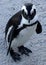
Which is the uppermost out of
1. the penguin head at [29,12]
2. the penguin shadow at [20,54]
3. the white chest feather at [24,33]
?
the penguin head at [29,12]

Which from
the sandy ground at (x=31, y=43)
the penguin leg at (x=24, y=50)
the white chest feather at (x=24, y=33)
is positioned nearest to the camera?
the white chest feather at (x=24, y=33)

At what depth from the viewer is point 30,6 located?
3139mm

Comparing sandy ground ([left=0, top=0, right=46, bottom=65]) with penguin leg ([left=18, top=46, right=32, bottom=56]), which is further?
penguin leg ([left=18, top=46, right=32, bottom=56])

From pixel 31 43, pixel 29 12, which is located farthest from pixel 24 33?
pixel 31 43

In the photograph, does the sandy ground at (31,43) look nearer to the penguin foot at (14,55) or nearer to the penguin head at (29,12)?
the penguin foot at (14,55)

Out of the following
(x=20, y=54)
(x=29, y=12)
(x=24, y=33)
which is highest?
(x=29, y=12)

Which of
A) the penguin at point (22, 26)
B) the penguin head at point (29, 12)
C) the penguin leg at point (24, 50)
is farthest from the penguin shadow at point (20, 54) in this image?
the penguin head at point (29, 12)

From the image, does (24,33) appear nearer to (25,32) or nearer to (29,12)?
(25,32)

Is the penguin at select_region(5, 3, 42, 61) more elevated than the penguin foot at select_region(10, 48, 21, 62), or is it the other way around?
the penguin at select_region(5, 3, 42, 61)

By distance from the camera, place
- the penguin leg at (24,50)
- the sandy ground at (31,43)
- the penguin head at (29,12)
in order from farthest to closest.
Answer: the penguin leg at (24,50) < the sandy ground at (31,43) < the penguin head at (29,12)

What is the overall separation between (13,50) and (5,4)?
1018 mm

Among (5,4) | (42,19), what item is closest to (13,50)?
(42,19)

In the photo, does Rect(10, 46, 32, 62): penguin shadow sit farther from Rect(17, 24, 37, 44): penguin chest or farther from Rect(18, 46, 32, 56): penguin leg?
Rect(17, 24, 37, 44): penguin chest

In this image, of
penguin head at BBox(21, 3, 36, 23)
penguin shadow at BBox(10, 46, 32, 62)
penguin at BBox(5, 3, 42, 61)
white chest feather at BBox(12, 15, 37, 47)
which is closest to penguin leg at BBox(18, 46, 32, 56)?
penguin shadow at BBox(10, 46, 32, 62)
